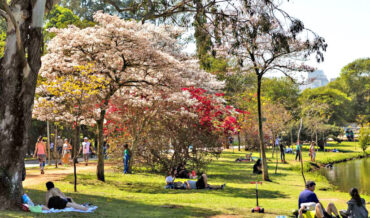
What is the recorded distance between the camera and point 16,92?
37.4 ft

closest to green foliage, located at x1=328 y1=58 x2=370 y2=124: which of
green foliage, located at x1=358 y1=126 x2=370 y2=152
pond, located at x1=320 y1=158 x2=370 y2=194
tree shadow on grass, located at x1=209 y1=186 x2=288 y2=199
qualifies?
green foliage, located at x1=358 y1=126 x2=370 y2=152

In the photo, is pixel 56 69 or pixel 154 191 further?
pixel 56 69

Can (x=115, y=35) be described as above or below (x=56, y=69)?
above

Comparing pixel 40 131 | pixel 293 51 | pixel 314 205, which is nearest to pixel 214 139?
pixel 293 51

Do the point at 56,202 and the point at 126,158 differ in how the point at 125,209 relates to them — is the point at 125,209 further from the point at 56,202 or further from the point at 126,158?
the point at 126,158

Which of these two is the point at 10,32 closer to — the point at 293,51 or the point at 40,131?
the point at 293,51

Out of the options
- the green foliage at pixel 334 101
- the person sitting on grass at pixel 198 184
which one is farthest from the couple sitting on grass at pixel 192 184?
the green foliage at pixel 334 101

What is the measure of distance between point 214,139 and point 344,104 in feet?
206

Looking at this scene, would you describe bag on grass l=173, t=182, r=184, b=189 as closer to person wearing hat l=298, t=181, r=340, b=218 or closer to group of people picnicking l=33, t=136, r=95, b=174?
group of people picnicking l=33, t=136, r=95, b=174

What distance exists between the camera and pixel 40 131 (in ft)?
141

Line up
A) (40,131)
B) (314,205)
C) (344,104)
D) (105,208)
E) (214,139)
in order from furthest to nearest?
1. (344,104)
2. (40,131)
3. (214,139)
4. (105,208)
5. (314,205)

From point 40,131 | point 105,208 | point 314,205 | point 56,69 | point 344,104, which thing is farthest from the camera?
point 344,104

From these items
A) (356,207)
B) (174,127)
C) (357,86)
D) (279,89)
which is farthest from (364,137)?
(357,86)

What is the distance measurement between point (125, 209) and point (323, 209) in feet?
18.9
